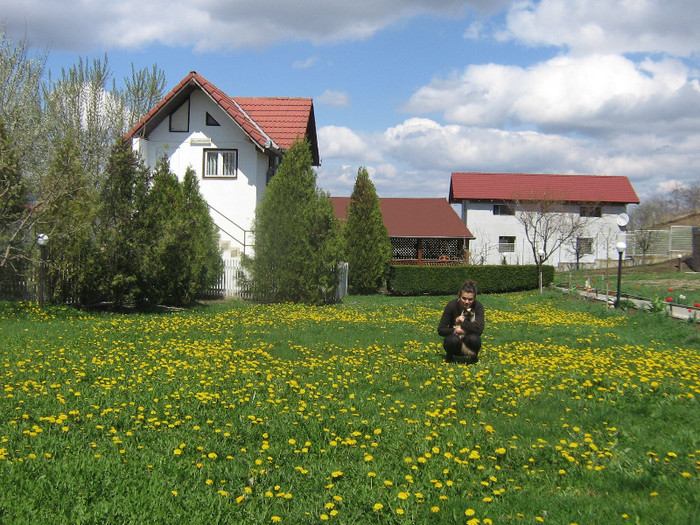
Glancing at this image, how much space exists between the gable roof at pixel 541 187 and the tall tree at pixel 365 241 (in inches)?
745

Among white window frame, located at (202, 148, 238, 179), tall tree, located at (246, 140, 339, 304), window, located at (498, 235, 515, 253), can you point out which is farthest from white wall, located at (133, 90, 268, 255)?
window, located at (498, 235, 515, 253)

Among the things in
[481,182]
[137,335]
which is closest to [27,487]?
[137,335]

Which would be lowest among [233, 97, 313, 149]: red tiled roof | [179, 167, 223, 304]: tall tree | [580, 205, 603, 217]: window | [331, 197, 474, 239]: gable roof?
[179, 167, 223, 304]: tall tree

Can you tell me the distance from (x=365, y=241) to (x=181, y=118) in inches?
376

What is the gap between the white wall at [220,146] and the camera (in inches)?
950

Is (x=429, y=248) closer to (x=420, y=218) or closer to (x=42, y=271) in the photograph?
(x=420, y=218)

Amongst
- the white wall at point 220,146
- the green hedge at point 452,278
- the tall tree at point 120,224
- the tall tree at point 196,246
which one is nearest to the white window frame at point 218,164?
the white wall at point 220,146

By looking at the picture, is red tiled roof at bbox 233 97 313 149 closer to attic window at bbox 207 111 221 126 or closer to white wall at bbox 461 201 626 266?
attic window at bbox 207 111 221 126

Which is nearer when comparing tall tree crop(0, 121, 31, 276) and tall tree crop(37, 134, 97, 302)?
tall tree crop(0, 121, 31, 276)

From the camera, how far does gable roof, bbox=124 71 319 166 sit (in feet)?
75.7

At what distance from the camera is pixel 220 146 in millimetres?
24219

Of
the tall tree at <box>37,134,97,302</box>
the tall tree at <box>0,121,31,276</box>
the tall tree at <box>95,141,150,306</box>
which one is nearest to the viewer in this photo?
the tall tree at <box>0,121,31,276</box>

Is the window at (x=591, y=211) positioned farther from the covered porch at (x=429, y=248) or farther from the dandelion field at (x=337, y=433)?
the dandelion field at (x=337, y=433)

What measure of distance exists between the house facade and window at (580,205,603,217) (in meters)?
10.1
